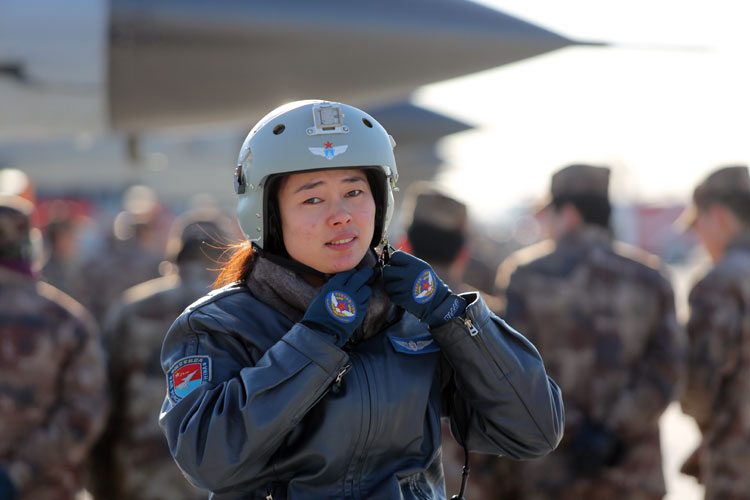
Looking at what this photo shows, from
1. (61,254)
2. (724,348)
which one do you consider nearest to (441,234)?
(724,348)

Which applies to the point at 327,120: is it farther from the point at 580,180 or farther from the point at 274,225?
the point at 580,180

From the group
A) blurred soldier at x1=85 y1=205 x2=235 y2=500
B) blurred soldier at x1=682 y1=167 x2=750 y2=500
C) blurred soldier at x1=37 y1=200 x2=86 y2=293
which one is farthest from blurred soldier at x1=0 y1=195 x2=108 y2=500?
blurred soldier at x1=37 y1=200 x2=86 y2=293

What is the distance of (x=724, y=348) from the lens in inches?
175

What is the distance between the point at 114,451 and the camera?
15.1 ft

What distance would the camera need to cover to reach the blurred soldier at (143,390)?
4.45 m

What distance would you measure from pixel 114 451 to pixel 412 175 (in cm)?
1664

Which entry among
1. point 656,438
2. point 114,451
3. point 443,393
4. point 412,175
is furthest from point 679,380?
point 412,175

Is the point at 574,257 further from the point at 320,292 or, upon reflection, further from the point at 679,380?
the point at 320,292

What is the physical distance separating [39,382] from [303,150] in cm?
234

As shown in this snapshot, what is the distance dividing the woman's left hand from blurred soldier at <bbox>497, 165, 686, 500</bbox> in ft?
8.29

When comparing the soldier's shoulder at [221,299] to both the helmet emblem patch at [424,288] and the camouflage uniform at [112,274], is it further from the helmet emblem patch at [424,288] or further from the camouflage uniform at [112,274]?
Result: the camouflage uniform at [112,274]

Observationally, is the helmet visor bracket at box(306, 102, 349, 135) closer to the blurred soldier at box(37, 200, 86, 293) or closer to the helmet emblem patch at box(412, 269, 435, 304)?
the helmet emblem patch at box(412, 269, 435, 304)

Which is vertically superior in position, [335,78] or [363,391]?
[335,78]

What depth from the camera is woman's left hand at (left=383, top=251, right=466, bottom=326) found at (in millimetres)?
1968
